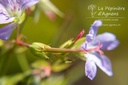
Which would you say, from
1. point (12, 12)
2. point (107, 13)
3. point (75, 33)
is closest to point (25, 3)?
point (12, 12)

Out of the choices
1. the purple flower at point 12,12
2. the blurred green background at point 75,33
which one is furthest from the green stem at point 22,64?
the purple flower at point 12,12

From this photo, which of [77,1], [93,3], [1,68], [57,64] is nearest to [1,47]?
[1,68]

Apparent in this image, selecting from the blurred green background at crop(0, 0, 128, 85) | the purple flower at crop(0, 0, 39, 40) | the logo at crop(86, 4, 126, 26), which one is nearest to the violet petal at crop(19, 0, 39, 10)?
the purple flower at crop(0, 0, 39, 40)

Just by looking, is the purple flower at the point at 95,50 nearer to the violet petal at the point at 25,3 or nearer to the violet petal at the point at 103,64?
the violet petal at the point at 103,64

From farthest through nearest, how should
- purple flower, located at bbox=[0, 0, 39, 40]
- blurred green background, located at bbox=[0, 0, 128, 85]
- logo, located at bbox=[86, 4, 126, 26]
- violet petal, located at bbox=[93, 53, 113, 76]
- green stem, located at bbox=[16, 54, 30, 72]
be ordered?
blurred green background, located at bbox=[0, 0, 128, 85] < green stem, located at bbox=[16, 54, 30, 72] < logo, located at bbox=[86, 4, 126, 26] < violet petal, located at bbox=[93, 53, 113, 76] < purple flower, located at bbox=[0, 0, 39, 40]

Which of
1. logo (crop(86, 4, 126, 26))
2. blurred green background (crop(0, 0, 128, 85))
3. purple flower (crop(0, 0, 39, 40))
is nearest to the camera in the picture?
purple flower (crop(0, 0, 39, 40))

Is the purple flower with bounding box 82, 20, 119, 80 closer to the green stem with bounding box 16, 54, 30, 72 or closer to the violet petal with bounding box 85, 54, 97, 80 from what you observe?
the violet petal with bounding box 85, 54, 97, 80
